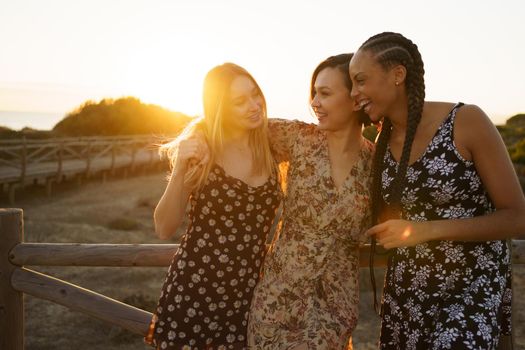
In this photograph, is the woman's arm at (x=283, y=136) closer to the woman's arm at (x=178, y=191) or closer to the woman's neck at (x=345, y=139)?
the woman's neck at (x=345, y=139)

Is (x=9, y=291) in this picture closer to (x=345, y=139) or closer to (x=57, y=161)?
(x=345, y=139)

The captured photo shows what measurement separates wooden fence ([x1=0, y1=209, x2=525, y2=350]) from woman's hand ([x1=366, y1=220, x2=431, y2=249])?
61.2 inches

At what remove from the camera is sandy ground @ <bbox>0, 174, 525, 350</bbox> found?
767cm

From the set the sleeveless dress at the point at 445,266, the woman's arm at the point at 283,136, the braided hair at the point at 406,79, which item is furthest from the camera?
the woman's arm at the point at 283,136

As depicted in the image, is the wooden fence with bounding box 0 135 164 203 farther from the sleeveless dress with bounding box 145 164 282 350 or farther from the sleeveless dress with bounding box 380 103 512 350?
the sleeveless dress with bounding box 380 103 512 350

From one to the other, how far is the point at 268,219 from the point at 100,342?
548 centimetres

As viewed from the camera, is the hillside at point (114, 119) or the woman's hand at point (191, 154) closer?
the woman's hand at point (191, 154)

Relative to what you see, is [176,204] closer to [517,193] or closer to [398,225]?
[398,225]

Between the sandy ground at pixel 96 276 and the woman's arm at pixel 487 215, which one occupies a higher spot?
the woman's arm at pixel 487 215

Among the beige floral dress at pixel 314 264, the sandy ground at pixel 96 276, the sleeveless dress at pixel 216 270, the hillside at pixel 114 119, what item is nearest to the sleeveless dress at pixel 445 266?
the beige floral dress at pixel 314 264

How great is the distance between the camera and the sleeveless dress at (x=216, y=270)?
9.35 feet

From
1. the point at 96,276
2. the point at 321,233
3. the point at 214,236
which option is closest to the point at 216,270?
the point at 214,236

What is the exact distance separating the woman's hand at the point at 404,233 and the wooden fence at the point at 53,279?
5.10ft

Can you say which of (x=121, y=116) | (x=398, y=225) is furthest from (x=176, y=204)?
(x=121, y=116)
